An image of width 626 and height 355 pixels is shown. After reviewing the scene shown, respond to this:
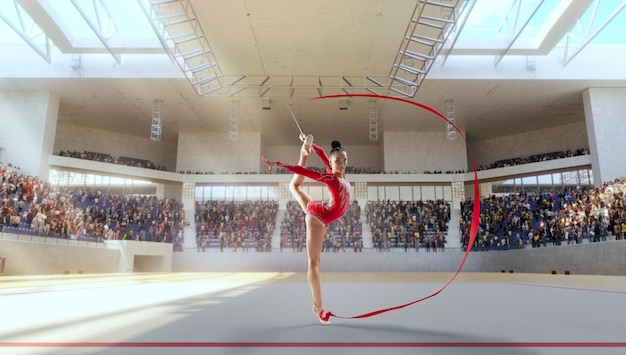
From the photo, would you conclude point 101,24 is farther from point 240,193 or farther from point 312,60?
point 240,193

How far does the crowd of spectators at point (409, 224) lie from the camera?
24750 mm

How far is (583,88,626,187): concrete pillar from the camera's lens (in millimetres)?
23234

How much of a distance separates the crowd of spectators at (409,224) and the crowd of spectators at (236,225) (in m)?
6.70

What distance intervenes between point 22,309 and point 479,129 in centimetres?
3234

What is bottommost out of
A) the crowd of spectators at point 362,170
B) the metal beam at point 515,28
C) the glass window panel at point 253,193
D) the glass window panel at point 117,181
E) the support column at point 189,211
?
the support column at point 189,211

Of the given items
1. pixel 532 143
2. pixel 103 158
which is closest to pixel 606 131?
pixel 532 143

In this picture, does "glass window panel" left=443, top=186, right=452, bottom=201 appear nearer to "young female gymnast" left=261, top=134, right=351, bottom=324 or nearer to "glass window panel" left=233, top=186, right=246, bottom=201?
"glass window panel" left=233, top=186, right=246, bottom=201

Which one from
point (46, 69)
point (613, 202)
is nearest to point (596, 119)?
point (613, 202)

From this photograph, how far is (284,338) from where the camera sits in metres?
2.97

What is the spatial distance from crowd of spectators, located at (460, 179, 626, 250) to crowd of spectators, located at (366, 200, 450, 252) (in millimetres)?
1620

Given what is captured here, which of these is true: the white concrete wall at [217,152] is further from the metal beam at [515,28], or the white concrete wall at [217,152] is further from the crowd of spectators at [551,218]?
the metal beam at [515,28]

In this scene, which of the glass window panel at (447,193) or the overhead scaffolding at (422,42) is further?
the glass window panel at (447,193)

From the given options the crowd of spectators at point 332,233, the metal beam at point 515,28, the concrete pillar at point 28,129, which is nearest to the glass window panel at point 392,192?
the crowd of spectators at point 332,233

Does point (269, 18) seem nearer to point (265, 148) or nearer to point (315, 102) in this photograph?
point (315, 102)
